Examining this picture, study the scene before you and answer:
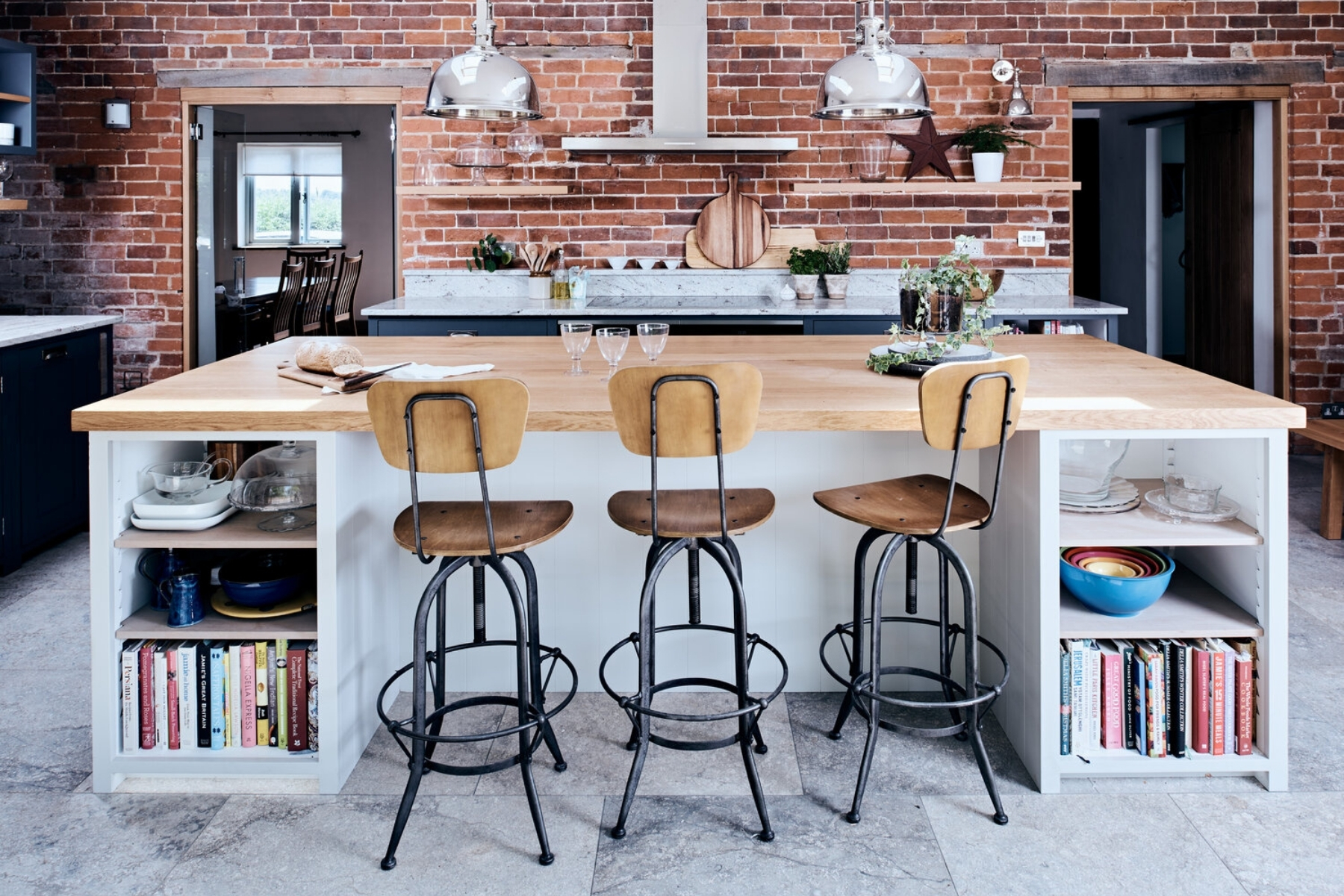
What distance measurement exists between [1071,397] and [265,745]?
1.85m

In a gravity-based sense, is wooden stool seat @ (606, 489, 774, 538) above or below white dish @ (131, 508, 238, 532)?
above

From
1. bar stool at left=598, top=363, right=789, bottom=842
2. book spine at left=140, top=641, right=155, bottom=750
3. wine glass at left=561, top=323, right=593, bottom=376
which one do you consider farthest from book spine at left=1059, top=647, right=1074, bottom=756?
book spine at left=140, top=641, right=155, bottom=750

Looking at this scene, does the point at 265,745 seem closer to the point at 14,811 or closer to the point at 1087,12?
the point at 14,811

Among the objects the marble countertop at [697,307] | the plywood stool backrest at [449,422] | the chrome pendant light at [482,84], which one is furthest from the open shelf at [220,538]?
the marble countertop at [697,307]

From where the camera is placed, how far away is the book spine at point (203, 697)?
2.45 metres

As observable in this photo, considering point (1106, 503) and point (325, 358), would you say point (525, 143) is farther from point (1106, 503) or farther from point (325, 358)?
point (1106, 503)

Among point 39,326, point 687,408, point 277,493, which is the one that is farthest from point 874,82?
point 39,326

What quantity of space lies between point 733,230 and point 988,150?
126 cm

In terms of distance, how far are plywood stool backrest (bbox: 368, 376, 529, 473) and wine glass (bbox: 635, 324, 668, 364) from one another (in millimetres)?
550

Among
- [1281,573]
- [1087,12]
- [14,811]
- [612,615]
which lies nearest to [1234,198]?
[1087,12]

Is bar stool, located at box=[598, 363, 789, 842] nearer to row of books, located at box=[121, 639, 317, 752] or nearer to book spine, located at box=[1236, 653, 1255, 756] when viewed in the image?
row of books, located at box=[121, 639, 317, 752]

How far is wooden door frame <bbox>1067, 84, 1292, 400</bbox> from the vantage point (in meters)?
5.67

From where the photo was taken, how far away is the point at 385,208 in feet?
34.0

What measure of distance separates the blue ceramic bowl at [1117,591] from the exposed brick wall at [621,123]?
3.50 m
